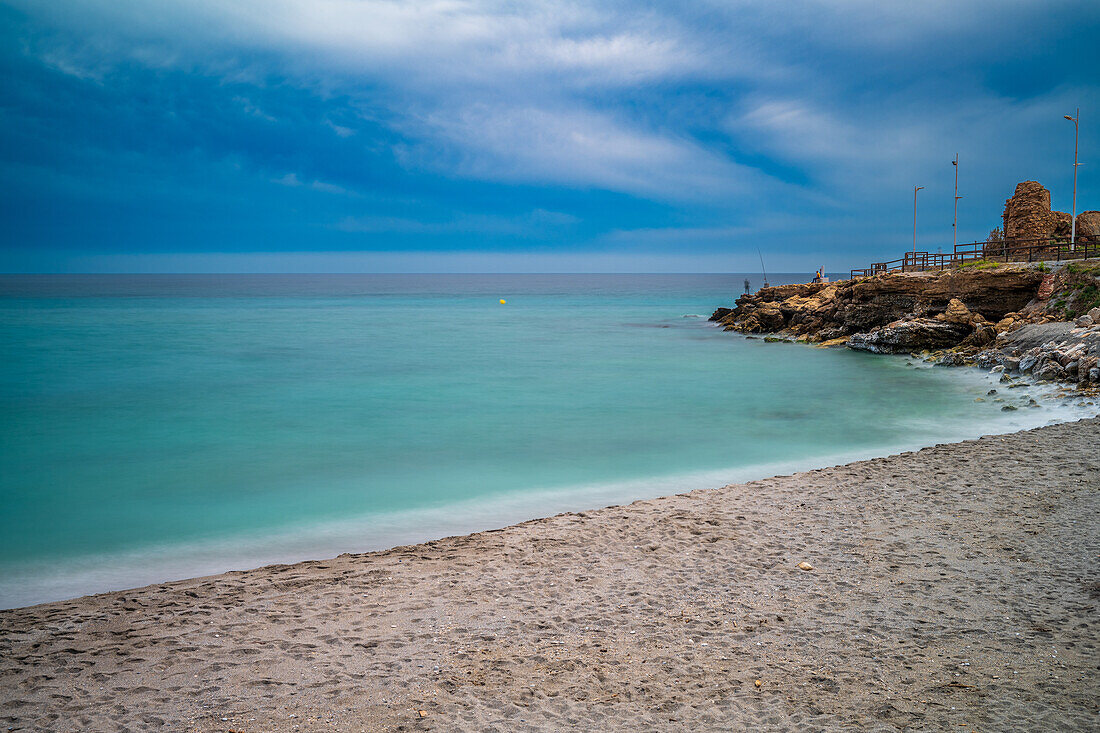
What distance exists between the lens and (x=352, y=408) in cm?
2231

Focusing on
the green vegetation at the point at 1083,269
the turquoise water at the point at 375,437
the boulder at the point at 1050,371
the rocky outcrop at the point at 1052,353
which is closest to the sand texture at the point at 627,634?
the turquoise water at the point at 375,437

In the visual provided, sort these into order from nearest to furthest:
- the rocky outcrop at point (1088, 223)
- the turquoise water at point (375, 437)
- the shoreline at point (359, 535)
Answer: the shoreline at point (359, 535) < the turquoise water at point (375, 437) < the rocky outcrop at point (1088, 223)

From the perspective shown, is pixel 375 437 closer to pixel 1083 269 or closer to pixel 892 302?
pixel 1083 269

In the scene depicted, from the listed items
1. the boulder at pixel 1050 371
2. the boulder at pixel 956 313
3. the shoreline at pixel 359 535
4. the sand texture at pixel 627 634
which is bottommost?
the shoreline at pixel 359 535

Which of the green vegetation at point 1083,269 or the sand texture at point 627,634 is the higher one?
the green vegetation at point 1083,269

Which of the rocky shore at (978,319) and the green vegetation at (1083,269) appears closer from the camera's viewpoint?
the rocky shore at (978,319)

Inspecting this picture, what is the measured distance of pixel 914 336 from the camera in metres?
32.1

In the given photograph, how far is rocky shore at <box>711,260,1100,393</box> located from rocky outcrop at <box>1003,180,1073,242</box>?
12.2 metres

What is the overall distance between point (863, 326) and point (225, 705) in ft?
125

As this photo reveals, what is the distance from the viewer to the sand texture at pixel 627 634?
5.14m

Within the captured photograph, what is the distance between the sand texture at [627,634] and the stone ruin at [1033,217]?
43278 millimetres

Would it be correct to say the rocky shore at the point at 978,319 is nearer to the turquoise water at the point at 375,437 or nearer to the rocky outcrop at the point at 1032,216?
the turquoise water at the point at 375,437

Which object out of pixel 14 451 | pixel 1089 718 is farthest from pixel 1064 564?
pixel 14 451

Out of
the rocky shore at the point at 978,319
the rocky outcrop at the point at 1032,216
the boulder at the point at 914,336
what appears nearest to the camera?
the rocky shore at the point at 978,319
